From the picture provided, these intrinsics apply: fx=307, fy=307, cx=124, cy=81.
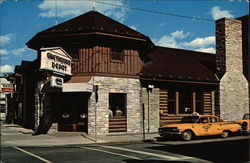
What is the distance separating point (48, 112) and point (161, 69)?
855 centimetres

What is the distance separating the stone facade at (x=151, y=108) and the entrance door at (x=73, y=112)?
397 cm

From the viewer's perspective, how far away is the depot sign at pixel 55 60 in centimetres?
1656

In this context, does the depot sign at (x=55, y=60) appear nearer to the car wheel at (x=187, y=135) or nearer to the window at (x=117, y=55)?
the window at (x=117, y=55)

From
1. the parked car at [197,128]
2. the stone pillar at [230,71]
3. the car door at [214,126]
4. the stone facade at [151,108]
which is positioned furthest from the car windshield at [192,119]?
the stone pillar at [230,71]

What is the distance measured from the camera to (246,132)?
19391 millimetres

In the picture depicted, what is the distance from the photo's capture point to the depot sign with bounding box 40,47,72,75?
54.3ft

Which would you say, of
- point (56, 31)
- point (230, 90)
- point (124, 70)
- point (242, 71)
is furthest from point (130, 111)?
point (242, 71)

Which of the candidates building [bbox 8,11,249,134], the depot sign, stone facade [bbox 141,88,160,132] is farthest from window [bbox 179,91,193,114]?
the depot sign

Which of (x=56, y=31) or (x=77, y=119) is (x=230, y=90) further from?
(x=56, y=31)

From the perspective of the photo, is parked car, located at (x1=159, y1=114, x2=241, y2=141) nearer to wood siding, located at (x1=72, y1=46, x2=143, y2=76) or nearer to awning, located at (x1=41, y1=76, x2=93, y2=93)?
awning, located at (x1=41, y1=76, x2=93, y2=93)

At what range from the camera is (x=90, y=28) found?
19.2 metres

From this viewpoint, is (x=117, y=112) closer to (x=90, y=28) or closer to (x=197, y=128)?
(x=197, y=128)

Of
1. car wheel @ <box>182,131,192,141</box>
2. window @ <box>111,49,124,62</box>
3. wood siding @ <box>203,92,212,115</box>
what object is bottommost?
car wheel @ <box>182,131,192,141</box>

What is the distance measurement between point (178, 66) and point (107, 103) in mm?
7684
